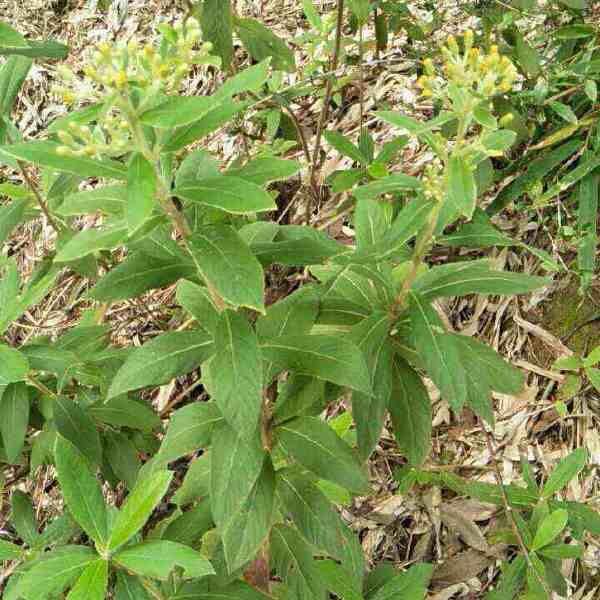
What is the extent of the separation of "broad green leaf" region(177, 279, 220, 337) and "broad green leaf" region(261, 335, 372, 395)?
0.42ft

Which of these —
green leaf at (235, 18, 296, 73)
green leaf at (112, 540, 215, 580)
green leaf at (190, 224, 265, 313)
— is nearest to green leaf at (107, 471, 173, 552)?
green leaf at (112, 540, 215, 580)

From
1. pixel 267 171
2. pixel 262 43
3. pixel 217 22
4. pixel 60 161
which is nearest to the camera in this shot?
pixel 60 161

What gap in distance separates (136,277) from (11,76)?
1.01 m

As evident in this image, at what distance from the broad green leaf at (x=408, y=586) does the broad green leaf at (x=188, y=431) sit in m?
0.75

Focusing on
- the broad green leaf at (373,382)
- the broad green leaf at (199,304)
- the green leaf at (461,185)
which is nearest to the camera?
the green leaf at (461,185)

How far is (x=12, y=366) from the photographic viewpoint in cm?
191

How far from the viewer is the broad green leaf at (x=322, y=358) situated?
1507mm

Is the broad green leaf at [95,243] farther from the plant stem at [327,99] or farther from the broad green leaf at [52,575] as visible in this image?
the plant stem at [327,99]

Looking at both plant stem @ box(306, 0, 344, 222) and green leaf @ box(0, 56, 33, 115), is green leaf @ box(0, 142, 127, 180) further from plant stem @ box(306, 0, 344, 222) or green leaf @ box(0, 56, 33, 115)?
plant stem @ box(306, 0, 344, 222)

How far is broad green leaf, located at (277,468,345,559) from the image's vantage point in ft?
5.76

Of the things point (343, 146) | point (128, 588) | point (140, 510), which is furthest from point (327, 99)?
point (128, 588)

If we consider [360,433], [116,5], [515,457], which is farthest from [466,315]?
[116,5]

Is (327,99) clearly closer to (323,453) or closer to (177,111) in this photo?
(323,453)

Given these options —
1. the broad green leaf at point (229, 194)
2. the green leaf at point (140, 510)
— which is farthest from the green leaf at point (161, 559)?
the broad green leaf at point (229, 194)
